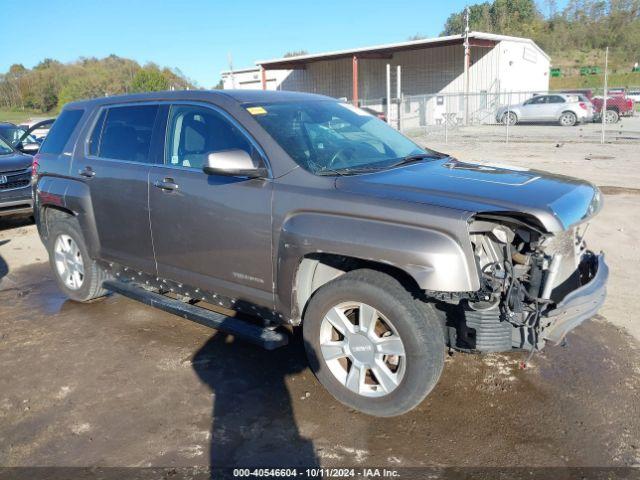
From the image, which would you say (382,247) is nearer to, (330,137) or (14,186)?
(330,137)

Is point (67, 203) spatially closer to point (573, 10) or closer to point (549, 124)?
point (549, 124)

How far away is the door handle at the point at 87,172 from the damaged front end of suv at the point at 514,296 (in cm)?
338

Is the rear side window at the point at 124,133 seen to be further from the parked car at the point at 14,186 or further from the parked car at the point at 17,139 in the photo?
the parked car at the point at 17,139

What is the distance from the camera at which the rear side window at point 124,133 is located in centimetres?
455

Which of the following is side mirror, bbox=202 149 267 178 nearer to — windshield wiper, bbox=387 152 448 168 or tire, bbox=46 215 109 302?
windshield wiper, bbox=387 152 448 168

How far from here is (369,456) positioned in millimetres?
3137

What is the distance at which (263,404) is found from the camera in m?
3.68

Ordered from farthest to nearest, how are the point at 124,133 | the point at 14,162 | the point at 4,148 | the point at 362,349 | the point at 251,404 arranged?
1. the point at 4,148
2. the point at 14,162
3. the point at 124,133
4. the point at 251,404
5. the point at 362,349

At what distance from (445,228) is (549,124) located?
2740 centimetres

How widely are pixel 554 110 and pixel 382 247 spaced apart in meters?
26.8

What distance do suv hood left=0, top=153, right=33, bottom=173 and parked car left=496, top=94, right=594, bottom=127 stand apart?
21.4m

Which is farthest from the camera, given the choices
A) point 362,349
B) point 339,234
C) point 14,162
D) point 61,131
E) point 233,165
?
point 14,162

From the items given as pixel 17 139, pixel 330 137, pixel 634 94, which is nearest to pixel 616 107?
pixel 634 94

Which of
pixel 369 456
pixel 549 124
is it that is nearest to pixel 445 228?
pixel 369 456
